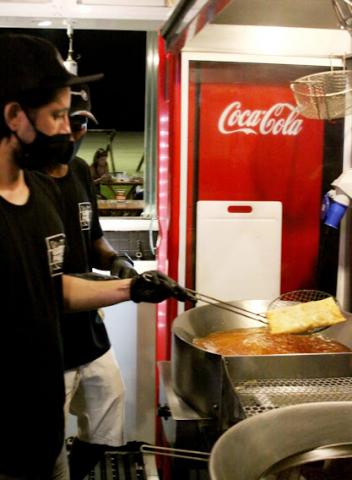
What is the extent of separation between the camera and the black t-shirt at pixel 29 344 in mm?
1253

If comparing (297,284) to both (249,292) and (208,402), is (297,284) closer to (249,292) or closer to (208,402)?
(249,292)

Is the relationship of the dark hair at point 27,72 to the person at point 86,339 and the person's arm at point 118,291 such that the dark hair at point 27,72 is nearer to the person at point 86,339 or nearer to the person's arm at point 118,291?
the person's arm at point 118,291

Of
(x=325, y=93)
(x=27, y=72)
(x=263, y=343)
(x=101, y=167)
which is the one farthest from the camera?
(x=101, y=167)

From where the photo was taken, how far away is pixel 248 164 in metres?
2.54

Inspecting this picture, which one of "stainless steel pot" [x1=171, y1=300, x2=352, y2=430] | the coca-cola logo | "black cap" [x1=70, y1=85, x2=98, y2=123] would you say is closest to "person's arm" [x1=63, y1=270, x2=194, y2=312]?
"stainless steel pot" [x1=171, y1=300, x2=352, y2=430]

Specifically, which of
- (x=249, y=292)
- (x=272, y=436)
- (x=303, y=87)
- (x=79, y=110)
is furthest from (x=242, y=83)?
(x=272, y=436)

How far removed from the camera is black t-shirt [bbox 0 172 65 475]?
4.11ft

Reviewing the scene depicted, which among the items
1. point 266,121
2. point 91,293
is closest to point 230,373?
point 91,293

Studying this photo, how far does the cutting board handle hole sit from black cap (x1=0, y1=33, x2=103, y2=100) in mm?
1350

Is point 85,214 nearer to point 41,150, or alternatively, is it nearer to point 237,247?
point 237,247

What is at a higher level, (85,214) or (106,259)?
(85,214)

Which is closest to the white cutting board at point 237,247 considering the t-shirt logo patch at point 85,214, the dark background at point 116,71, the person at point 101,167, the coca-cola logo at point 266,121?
the coca-cola logo at point 266,121

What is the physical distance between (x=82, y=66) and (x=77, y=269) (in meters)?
2.68

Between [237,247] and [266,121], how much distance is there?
22.8 inches
